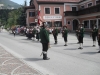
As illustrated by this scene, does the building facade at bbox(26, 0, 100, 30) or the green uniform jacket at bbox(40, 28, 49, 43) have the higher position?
the building facade at bbox(26, 0, 100, 30)

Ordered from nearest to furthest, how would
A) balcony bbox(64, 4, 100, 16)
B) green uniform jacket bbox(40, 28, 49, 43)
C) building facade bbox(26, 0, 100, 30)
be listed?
green uniform jacket bbox(40, 28, 49, 43)
balcony bbox(64, 4, 100, 16)
building facade bbox(26, 0, 100, 30)

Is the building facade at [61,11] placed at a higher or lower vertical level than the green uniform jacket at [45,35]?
higher

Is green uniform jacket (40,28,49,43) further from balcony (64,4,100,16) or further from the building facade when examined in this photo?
the building facade

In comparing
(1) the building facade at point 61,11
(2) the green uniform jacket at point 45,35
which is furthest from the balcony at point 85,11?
(2) the green uniform jacket at point 45,35

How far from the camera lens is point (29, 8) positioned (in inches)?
1900

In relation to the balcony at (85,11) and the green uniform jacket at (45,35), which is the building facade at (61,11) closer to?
the balcony at (85,11)

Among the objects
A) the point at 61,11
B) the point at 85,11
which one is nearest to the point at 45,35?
the point at 85,11

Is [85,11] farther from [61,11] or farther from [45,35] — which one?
[45,35]

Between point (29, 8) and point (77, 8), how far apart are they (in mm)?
11064

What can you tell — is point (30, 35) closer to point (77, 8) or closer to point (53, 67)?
point (53, 67)

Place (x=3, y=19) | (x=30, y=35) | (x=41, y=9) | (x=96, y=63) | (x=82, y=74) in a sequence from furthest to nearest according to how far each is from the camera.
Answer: (x=3, y=19), (x=41, y=9), (x=30, y=35), (x=96, y=63), (x=82, y=74)

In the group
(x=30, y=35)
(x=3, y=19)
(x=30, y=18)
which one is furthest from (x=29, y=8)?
(x=3, y=19)

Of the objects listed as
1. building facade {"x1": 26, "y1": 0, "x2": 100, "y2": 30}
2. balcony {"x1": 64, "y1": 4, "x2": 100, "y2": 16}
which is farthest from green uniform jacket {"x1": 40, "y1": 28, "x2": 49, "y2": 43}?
building facade {"x1": 26, "y1": 0, "x2": 100, "y2": 30}

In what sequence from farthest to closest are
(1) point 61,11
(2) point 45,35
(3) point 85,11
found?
(1) point 61,11 < (3) point 85,11 < (2) point 45,35
